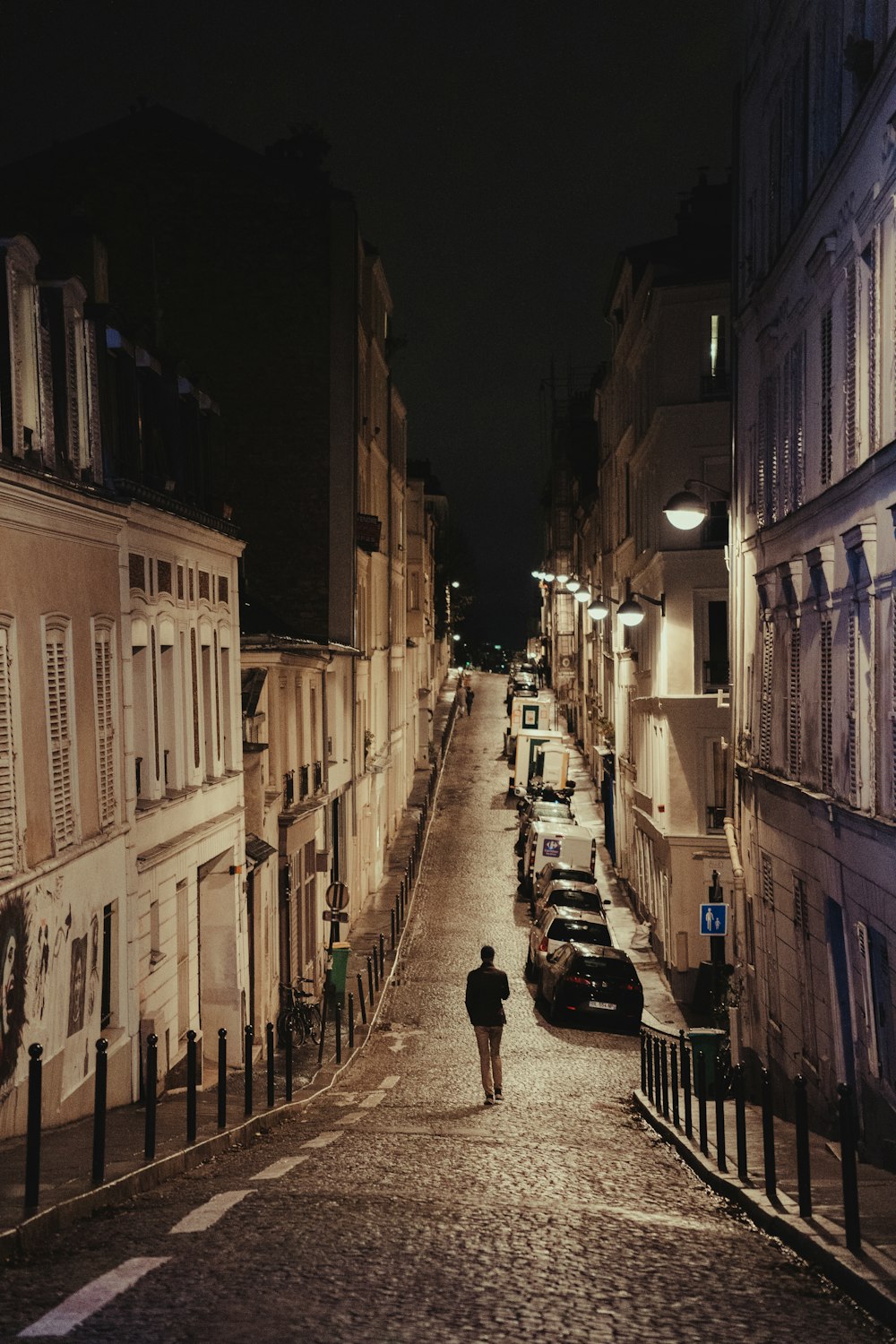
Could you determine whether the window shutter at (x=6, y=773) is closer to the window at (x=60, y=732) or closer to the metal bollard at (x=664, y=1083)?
the window at (x=60, y=732)

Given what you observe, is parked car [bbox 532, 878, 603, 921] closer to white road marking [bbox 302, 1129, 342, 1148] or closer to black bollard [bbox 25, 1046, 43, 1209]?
white road marking [bbox 302, 1129, 342, 1148]

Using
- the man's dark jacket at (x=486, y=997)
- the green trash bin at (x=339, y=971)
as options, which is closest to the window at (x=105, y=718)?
the man's dark jacket at (x=486, y=997)

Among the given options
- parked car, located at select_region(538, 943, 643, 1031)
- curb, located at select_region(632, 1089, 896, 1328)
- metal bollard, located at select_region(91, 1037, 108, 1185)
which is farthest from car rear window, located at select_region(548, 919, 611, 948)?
metal bollard, located at select_region(91, 1037, 108, 1185)

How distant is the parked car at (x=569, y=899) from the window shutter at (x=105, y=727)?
17.7 meters

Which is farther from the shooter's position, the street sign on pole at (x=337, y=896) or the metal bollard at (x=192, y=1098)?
the street sign on pole at (x=337, y=896)

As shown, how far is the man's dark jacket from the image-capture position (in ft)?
59.4

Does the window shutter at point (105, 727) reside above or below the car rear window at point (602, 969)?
above

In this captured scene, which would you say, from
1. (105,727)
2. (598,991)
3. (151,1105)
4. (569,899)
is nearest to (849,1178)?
(151,1105)

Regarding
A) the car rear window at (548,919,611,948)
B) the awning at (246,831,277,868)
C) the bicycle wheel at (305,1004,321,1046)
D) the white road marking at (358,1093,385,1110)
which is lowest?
the bicycle wheel at (305,1004,321,1046)

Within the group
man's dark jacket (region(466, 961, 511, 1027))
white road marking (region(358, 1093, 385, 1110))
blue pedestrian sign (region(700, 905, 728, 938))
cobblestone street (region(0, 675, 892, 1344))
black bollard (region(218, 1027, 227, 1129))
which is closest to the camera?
cobblestone street (region(0, 675, 892, 1344))

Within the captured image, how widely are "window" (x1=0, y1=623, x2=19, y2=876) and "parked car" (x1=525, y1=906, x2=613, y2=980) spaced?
16.9 meters

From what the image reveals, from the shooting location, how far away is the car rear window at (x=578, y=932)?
2938cm

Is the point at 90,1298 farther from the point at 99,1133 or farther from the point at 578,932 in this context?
the point at 578,932

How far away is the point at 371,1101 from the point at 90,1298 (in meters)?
11.6
